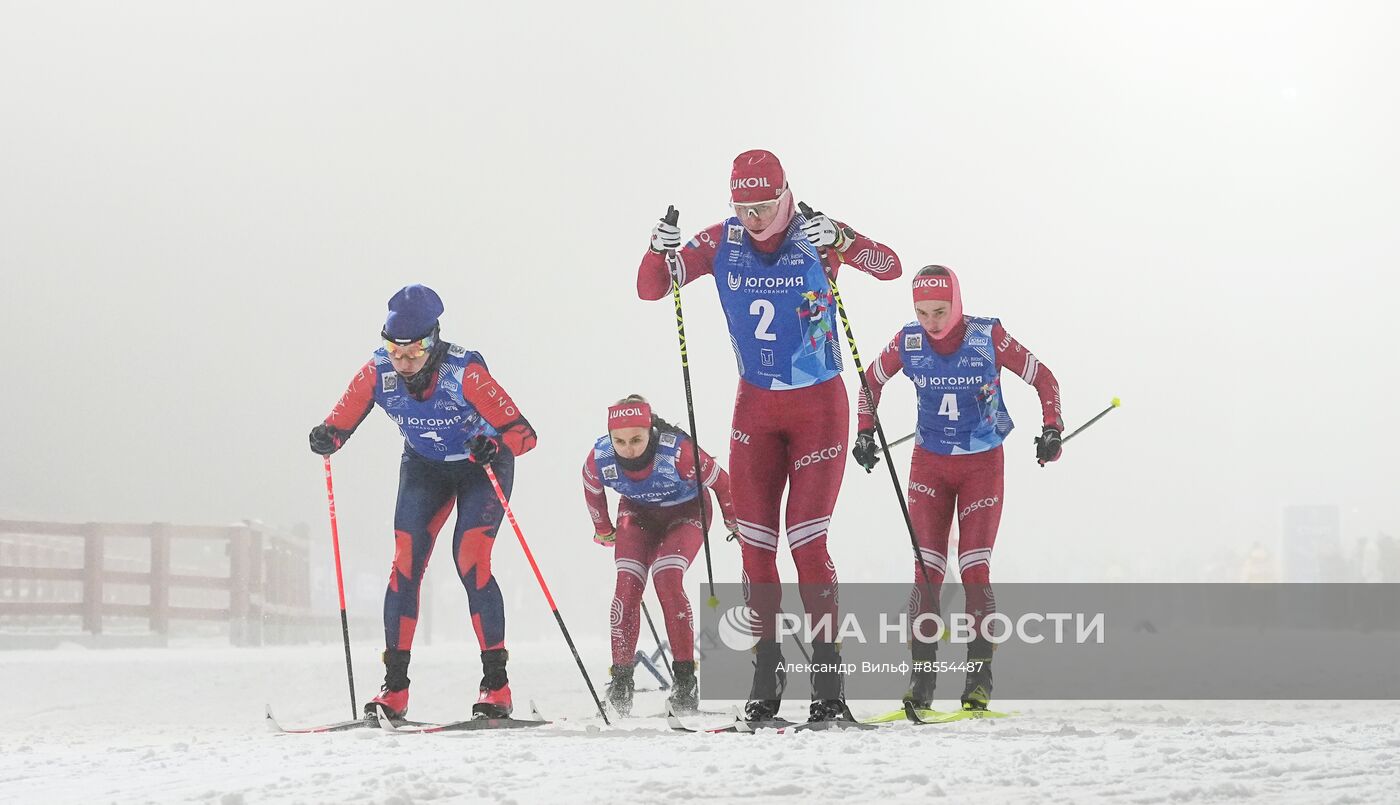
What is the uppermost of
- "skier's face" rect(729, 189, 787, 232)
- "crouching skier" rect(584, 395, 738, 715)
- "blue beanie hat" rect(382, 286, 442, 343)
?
"skier's face" rect(729, 189, 787, 232)

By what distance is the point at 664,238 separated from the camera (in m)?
4.50

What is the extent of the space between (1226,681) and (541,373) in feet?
186

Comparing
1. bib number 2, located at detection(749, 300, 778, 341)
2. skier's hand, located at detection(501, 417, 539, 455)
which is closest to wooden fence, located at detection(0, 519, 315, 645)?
skier's hand, located at detection(501, 417, 539, 455)

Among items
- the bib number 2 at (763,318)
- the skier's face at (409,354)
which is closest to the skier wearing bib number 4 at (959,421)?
the bib number 2 at (763,318)

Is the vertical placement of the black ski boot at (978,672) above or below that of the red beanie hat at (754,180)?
below

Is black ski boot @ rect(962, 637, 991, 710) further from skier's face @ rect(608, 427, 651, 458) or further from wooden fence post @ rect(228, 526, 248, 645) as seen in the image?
wooden fence post @ rect(228, 526, 248, 645)

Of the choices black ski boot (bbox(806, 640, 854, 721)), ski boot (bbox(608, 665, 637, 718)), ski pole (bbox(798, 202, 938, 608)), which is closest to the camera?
black ski boot (bbox(806, 640, 854, 721))

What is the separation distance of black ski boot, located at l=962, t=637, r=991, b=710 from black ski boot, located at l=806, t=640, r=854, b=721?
2.95 feet

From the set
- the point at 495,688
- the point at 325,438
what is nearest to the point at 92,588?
the point at 325,438

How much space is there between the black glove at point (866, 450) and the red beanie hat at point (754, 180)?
3.72 ft

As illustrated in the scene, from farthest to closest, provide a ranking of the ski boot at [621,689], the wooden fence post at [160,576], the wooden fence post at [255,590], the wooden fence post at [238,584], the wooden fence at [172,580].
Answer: the wooden fence post at [255,590], the wooden fence post at [238,584], the wooden fence post at [160,576], the wooden fence at [172,580], the ski boot at [621,689]

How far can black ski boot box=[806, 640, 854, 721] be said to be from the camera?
4.35 m

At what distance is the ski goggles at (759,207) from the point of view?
14.8 feet

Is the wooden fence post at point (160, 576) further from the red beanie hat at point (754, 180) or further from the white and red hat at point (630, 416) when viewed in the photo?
the red beanie hat at point (754, 180)
